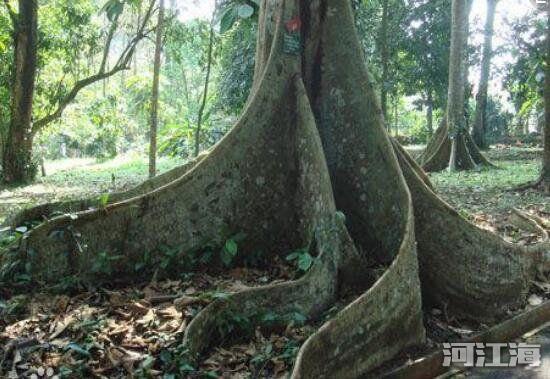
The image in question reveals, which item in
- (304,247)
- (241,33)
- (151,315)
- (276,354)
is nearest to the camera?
(276,354)

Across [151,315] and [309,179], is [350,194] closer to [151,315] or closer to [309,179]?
Result: [309,179]

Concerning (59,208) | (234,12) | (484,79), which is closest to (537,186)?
(234,12)

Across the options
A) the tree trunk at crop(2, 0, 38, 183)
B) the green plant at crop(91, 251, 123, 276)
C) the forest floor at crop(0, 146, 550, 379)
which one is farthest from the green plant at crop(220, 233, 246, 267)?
the tree trunk at crop(2, 0, 38, 183)

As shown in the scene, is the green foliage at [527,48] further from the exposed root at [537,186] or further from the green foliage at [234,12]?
the green foliage at [234,12]

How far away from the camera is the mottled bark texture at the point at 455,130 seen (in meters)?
14.6

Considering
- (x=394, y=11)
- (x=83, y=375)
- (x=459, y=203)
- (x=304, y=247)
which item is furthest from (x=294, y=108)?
(x=394, y=11)

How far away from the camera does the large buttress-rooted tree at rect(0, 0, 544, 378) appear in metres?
4.50

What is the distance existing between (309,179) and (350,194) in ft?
1.59

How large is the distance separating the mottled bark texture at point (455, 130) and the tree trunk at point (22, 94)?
10643 millimetres

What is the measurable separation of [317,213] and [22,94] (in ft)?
40.4

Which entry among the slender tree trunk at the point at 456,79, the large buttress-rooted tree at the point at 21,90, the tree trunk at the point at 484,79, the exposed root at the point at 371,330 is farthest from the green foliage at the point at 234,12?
the tree trunk at the point at 484,79

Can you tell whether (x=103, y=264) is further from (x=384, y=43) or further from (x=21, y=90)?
(x=384, y=43)

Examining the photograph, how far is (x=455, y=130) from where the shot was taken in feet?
49.8

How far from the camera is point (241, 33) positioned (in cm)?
1802
